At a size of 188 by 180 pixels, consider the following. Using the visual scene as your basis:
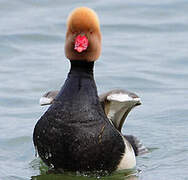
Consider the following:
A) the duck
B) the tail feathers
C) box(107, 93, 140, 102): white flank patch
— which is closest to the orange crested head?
the duck

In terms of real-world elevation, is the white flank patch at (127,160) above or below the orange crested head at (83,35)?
below

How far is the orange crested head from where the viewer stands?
778 centimetres

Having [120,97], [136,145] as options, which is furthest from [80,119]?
[136,145]

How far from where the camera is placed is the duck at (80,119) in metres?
7.80

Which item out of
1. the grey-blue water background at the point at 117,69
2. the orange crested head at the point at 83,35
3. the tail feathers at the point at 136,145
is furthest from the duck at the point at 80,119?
the tail feathers at the point at 136,145

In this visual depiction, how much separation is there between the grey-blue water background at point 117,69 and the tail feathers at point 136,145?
9 cm

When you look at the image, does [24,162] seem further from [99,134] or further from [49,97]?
[99,134]

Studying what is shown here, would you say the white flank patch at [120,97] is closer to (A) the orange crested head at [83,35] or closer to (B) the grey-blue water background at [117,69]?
(A) the orange crested head at [83,35]

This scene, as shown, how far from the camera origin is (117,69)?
13.5m

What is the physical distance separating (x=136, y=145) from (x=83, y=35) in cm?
201

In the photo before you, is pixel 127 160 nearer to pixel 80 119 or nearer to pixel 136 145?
pixel 80 119

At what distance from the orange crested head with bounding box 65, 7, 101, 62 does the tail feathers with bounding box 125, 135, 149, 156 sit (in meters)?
1.68

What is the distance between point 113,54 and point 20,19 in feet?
9.32

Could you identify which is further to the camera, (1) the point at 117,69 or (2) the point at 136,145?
(1) the point at 117,69
